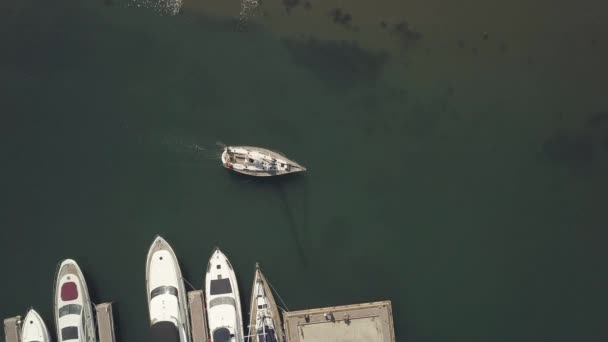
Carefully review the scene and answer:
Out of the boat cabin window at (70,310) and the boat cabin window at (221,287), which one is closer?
the boat cabin window at (70,310)

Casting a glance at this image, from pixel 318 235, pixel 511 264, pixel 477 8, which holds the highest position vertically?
pixel 477 8

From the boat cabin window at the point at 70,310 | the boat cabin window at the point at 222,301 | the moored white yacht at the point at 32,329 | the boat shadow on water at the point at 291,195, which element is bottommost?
the moored white yacht at the point at 32,329

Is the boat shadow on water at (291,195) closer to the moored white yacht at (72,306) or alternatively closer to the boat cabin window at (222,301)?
the boat cabin window at (222,301)

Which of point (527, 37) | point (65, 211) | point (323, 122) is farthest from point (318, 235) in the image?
point (527, 37)

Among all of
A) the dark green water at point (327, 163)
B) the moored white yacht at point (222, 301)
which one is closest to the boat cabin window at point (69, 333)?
the dark green water at point (327, 163)

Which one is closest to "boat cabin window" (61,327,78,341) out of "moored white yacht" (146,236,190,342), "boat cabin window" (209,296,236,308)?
"moored white yacht" (146,236,190,342)

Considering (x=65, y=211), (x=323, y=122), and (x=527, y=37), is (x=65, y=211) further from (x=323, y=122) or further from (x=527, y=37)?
(x=527, y=37)
